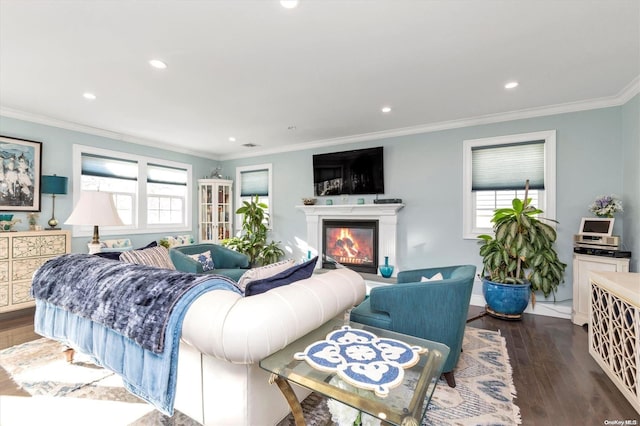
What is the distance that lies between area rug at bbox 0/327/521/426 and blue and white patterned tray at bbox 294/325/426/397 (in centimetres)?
66

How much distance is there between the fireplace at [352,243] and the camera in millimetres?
4691

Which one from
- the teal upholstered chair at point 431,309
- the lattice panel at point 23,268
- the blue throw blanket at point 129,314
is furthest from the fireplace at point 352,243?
the lattice panel at point 23,268

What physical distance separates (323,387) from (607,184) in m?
4.07

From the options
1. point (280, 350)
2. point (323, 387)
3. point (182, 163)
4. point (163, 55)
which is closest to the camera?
point (323, 387)

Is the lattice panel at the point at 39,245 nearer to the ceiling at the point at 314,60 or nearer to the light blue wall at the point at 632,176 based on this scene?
the ceiling at the point at 314,60

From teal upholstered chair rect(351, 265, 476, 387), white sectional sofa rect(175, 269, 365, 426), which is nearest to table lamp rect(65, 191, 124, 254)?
white sectional sofa rect(175, 269, 365, 426)

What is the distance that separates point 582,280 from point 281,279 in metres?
3.46

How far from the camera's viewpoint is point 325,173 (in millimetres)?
5086

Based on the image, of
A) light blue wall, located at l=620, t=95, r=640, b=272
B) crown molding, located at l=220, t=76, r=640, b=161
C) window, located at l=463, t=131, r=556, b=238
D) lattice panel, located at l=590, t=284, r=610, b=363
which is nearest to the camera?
lattice panel, located at l=590, t=284, r=610, b=363

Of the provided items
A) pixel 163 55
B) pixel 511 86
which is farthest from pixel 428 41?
pixel 163 55

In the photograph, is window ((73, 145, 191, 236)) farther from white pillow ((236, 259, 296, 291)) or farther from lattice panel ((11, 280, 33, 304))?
white pillow ((236, 259, 296, 291))

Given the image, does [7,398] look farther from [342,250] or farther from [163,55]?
[342,250]

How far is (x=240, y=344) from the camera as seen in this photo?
1202mm

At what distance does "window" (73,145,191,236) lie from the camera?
447 cm
